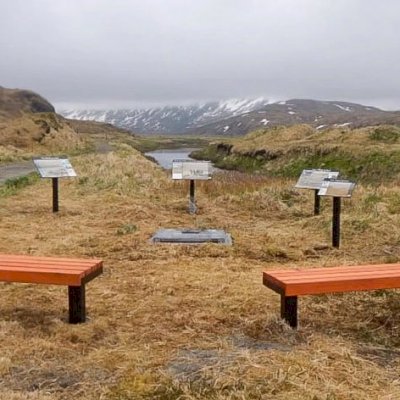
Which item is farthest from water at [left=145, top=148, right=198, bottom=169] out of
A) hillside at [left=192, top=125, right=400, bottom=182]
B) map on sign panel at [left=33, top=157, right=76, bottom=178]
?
map on sign panel at [left=33, top=157, right=76, bottom=178]

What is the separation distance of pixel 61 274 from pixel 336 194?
525 cm

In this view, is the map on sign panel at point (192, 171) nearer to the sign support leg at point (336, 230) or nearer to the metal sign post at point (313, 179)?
the metal sign post at point (313, 179)

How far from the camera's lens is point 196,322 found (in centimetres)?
561

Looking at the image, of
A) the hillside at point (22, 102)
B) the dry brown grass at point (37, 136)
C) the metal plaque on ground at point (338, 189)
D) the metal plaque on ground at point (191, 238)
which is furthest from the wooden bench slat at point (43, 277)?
the hillside at point (22, 102)

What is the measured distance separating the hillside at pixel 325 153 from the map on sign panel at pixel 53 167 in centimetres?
1526

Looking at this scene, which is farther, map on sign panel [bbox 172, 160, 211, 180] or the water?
the water

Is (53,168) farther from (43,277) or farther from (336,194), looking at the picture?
(43,277)

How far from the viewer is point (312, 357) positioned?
15.3 feet

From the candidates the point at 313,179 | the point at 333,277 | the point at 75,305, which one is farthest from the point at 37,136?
the point at 333,277

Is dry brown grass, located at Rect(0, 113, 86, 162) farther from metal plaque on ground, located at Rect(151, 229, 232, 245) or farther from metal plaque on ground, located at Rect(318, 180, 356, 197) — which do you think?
metal plaque on ground, located at Rect(318, 180, 356, 197)

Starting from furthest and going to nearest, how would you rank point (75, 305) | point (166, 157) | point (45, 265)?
1. point (166, 157)
2. point (45, 265)
3. point (75, 305)

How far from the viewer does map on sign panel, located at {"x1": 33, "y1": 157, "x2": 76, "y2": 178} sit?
506 inches

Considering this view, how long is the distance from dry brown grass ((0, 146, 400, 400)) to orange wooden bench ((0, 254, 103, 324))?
20 centimetres

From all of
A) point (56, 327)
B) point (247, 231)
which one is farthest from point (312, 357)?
point (247, 231)
